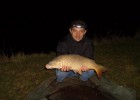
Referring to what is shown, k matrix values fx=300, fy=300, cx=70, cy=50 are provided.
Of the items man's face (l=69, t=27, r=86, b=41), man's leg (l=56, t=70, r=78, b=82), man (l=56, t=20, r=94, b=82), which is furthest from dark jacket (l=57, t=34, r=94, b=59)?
man's leg (l=56, t=70, r=78, b=82)

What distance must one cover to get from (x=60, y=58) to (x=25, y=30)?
8.51 metres

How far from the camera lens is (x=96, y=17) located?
1409cm

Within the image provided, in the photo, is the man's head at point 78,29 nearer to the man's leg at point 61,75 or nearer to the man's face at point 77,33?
the man's face at point 77,33

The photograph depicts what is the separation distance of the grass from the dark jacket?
2.99 ft

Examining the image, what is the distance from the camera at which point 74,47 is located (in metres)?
5.17

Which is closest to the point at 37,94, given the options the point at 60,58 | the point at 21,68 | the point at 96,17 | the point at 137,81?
the point at 60,58

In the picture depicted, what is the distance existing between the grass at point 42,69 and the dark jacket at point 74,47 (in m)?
0.91

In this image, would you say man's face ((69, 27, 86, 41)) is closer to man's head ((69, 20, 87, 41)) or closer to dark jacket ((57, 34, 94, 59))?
man's head ((69, 20, 87, 41))

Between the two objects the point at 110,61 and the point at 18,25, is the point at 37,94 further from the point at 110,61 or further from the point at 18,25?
the point at 18,25

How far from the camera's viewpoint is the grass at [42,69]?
5.41 metres

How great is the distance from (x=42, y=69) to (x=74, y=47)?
138cm

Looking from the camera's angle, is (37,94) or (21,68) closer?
(37,94)

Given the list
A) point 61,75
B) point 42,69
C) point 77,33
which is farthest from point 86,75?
point 42,69

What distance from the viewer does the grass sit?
17.7ft
